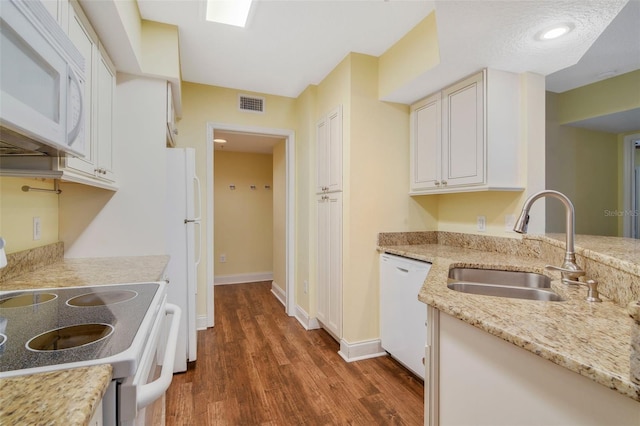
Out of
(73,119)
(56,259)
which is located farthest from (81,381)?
(56,259)

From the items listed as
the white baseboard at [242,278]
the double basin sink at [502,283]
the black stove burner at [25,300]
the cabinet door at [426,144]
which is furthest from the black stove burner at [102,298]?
the white baseboard at [242,278]

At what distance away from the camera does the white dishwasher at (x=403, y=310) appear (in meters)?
2.11

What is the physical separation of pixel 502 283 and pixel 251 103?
115 inches

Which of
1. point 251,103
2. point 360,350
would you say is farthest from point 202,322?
point 251,103

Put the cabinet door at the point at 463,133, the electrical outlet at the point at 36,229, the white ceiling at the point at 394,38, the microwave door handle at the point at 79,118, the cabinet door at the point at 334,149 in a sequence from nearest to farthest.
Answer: the microwave door handle at the point at 79,118 → the white ceiling at the point at 394,38 → the electrical outlet at the point at 36,229 → the cabinet door at the point at 463,133 → the cabinet door at the point at 334,149

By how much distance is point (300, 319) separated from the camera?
11.1 feet

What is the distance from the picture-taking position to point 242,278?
17.0 feet

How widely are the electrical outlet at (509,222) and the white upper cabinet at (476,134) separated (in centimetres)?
24

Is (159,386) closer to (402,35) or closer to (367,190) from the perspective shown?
(367,190)

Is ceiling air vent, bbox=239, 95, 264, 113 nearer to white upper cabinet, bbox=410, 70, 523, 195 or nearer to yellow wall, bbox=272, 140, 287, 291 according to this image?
yellow wall, bbox=272, 140, 287, 291

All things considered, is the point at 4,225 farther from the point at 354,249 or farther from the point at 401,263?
the point at 401,263

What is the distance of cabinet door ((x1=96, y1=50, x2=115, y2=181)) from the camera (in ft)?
5.61

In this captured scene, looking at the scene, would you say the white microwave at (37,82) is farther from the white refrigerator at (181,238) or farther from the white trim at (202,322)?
the white trim at (202,322)

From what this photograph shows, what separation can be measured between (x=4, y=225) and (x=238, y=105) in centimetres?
235
